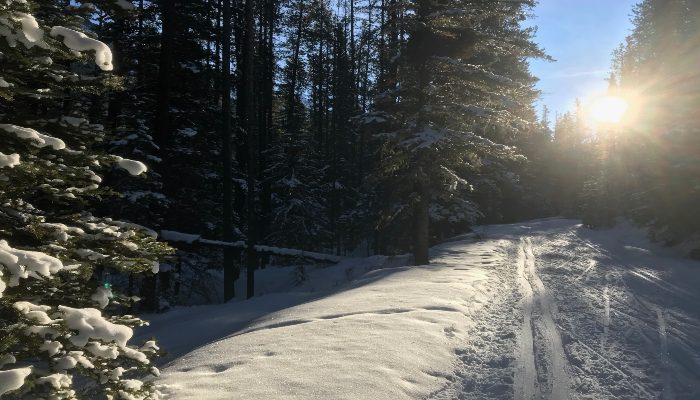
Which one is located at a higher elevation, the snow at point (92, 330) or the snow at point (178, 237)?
the snow at point (178, 237)

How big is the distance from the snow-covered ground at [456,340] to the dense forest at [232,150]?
144cm

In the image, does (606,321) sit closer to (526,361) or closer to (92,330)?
(526,361)

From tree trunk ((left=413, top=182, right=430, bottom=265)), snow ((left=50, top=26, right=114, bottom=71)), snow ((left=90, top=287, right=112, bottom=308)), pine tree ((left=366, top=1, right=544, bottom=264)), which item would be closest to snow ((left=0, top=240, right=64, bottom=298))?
snow ((left=90, top=287, right=112, bottom=308))

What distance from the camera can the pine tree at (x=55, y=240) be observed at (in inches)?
120

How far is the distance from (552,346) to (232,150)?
573 inches

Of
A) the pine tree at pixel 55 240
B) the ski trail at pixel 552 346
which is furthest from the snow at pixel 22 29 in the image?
the ski trail at pixel 552 346

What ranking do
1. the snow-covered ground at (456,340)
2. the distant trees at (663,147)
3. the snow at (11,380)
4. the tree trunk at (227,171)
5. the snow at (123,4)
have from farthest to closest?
the distant trees at (663,147), the tree trunk at (227,171), the snow-covered ground at (456,340), the snow at (123,4), the snow at (11,380)

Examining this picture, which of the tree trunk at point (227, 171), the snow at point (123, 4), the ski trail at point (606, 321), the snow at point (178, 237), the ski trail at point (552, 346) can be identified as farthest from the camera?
the tree trunk at point (227, 171)

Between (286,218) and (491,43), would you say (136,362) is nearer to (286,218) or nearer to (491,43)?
(491,43)

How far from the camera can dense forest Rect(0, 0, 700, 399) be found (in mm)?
3596

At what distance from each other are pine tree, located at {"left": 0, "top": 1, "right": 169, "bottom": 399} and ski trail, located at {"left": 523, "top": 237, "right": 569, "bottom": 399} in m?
4.30

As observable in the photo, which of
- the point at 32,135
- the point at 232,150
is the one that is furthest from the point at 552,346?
the point at 232,150

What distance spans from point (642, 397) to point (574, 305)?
4.34m

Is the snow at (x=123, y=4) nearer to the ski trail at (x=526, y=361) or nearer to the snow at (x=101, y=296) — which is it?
the snow at (x=101, y=296)
